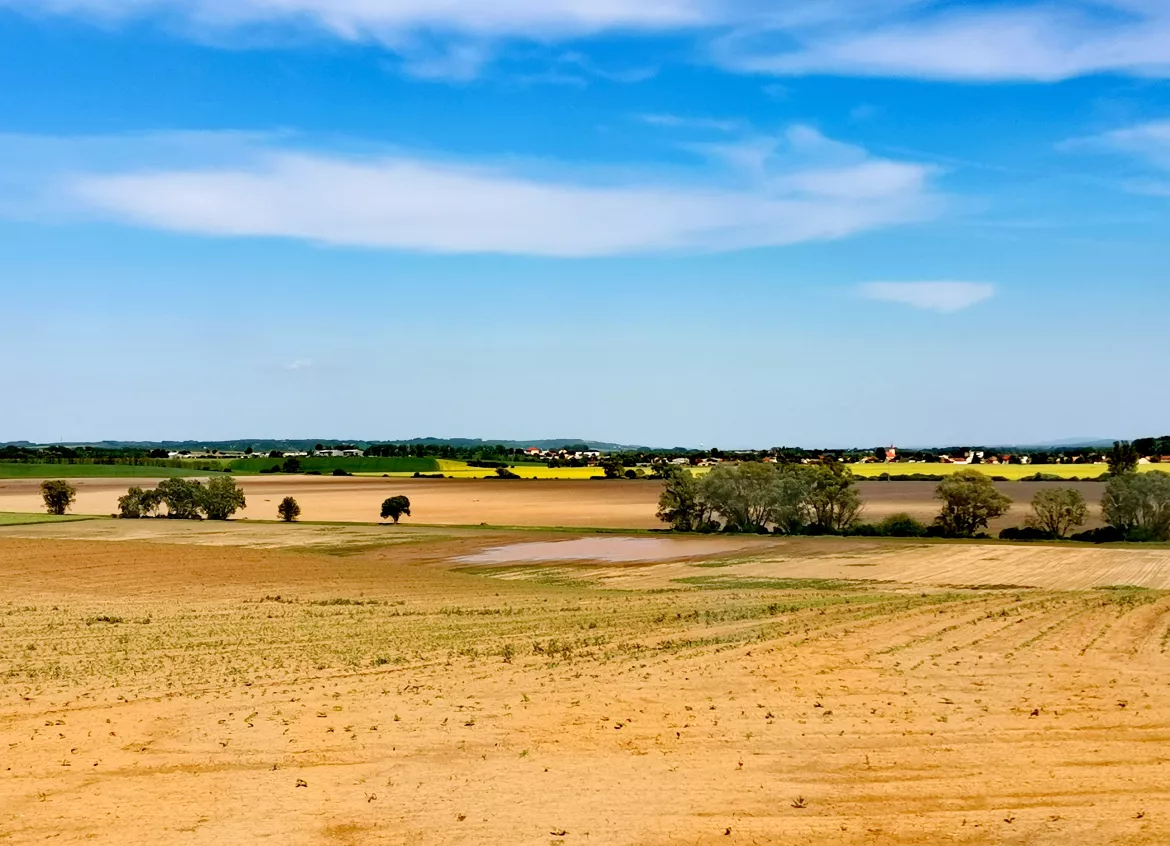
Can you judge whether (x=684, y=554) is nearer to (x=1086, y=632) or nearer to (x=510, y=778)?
(x=1086, y=632)

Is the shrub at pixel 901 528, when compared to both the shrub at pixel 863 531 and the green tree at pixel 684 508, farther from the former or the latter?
the green tree at pixel 684 508

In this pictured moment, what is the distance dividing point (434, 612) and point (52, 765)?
23.4 meters

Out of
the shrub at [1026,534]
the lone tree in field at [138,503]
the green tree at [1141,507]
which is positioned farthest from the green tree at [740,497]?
the lone tree in field at [138,503]

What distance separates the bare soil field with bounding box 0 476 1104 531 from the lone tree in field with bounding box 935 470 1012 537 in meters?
4.79

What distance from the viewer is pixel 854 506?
97.6 metres

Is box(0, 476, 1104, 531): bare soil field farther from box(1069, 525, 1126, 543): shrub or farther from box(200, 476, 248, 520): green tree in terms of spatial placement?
box(1069, 525, 1126, 543): shrub

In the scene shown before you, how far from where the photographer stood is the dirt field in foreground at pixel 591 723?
1524 cm

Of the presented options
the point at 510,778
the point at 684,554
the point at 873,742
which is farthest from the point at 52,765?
the point at 684,554

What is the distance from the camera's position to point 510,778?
1738cm

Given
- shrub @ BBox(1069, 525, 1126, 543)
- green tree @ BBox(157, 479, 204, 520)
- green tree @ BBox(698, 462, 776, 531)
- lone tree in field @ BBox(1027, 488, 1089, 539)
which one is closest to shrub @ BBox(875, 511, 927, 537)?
lone tree in field @ BBox(1027, 488, 1089, 539)

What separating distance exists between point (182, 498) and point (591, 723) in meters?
105

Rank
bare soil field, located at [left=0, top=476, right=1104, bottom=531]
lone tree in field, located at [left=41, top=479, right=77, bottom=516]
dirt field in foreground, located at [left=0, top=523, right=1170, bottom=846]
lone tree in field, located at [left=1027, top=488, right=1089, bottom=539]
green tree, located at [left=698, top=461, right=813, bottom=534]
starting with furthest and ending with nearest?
lone tree in field, located at [left=41, top=479, right=77, bottom=516]
bare soil field, located at [left=0, top=476, right=1104, bottom=531]
green tree, located at [left=698, top=461, right=813, bottom=534]
lone tree in field, located at [left=1027, top=488, right=1089, bottom=539]
dirt field in foreground, located at [left=0, top=523, right=1170, bottom=846]

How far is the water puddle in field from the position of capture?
72625mm

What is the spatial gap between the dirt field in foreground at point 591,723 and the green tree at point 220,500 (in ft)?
241
